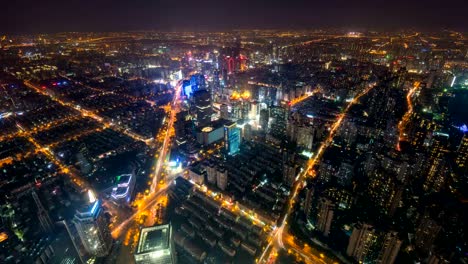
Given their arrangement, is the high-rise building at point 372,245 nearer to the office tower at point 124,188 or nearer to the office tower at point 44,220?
the office tower at point 124,188

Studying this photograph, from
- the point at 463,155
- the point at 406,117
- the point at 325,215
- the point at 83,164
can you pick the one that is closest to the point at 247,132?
the point at 325,215

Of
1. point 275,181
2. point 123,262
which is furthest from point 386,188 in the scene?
point 123,262

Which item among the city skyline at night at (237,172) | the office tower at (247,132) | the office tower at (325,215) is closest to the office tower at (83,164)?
the city skyline at night at (237,172)

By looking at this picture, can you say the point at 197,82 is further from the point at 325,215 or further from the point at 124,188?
the point at 325,215

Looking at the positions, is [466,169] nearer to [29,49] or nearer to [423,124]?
[423,124]

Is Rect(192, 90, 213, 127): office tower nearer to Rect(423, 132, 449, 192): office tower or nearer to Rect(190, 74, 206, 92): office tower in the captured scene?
Rect(190, 74, 206, 92): office tower

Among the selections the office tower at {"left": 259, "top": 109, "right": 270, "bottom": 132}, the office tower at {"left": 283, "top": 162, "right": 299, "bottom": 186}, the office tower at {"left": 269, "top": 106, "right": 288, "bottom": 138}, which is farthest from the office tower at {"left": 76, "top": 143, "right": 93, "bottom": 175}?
the office tower at {"left": 269, "top": 106, "right": 288, "bottom": 138}
